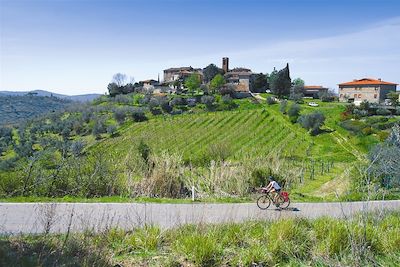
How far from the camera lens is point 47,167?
1197 centimetres

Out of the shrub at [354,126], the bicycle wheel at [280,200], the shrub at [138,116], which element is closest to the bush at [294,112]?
the shrub at [354,126]

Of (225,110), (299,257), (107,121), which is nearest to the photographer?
(299,257)

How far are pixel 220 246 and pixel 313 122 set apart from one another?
41.6 m

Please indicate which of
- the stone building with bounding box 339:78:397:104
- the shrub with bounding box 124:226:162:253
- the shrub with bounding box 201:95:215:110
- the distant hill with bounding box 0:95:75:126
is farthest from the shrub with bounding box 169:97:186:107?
the distant hill with bounding box 0:95:75:126

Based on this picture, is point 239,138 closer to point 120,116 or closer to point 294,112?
point 294,112

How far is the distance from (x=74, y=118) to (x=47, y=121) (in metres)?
12.7

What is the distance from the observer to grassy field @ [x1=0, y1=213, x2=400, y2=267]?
490cm

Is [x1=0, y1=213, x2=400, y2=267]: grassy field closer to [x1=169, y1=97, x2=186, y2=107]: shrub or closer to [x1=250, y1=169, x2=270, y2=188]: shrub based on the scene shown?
[x1=250, y1=169, x2=270, y2=188]: shrub

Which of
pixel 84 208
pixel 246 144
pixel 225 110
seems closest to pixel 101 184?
pixel 84 208

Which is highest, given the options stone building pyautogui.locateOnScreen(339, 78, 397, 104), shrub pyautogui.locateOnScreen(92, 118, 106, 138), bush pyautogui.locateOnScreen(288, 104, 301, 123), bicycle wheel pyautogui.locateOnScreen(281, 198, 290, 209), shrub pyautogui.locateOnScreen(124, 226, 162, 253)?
stone building pyautogui.locateOnScreen(339, 78, 397, 104)

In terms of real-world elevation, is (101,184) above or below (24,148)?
above

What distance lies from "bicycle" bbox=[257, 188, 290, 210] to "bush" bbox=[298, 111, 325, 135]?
35919mm

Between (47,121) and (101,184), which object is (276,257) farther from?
(47,121)

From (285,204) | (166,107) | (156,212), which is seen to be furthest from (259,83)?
(156,212)
